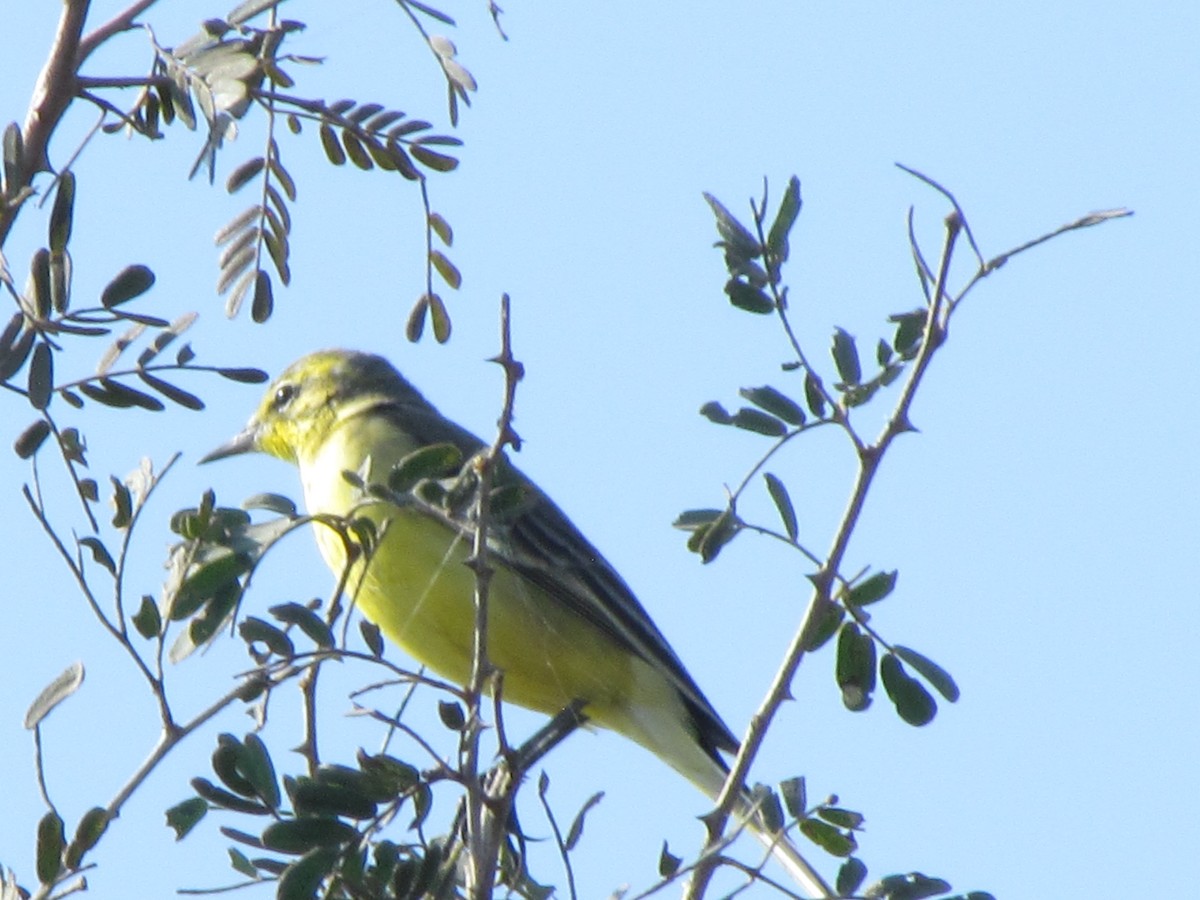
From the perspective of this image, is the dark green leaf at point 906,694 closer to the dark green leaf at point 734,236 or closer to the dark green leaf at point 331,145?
the dark green leaf at point 734,236

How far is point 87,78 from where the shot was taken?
3178 mm

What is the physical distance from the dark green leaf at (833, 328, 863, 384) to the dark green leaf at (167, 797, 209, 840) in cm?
142

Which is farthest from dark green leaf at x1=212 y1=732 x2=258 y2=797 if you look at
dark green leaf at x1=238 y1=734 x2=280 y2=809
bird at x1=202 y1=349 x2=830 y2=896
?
bird at x1=202 y1=349 x2=830 y2=896

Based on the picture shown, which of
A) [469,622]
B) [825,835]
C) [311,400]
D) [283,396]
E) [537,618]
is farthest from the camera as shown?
[283,396]

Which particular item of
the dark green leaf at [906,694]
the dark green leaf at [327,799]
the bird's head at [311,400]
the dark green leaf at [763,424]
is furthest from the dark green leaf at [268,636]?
the bird's head at [311,400]

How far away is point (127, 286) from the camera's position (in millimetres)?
3242

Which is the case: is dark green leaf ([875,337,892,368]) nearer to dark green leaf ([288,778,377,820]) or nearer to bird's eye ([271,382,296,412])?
dark green leaf ([288,778,377,820])

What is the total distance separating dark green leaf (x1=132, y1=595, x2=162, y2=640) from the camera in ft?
10.2

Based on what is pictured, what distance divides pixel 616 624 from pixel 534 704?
0.42m

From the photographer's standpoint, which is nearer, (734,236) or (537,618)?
(734,236)

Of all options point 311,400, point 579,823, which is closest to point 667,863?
point 579,823

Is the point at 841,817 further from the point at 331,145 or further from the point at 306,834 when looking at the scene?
the point at 331,145

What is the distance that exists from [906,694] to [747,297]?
0.85 m

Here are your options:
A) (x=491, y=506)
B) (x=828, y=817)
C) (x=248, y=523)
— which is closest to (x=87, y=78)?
(x=248, y=523)
